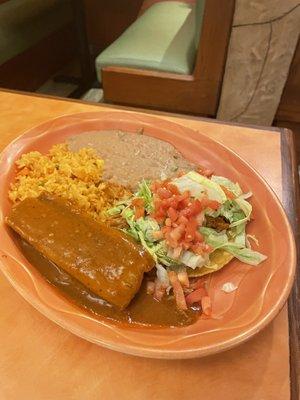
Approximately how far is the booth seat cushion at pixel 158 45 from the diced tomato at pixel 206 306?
5.23 ft

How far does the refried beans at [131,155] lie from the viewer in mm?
1140

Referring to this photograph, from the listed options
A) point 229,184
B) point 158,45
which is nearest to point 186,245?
point 229,184

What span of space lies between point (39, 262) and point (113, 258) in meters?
Answer: 0.18

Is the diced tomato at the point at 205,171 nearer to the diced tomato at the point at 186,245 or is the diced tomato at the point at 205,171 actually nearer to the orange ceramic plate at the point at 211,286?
the orange ceramic plate at the point at 211,286

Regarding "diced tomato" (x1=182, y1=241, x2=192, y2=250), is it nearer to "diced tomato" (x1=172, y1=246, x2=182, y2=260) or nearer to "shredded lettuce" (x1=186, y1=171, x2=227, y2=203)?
"diced tomato" (x1=172, y1=246, x2=182, y2=260)

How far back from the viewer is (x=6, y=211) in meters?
0.93

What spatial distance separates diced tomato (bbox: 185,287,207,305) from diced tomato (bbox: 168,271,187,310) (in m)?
0.02

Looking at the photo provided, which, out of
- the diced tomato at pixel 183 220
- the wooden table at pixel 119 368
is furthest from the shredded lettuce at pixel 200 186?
the wooden table at pixel 119 368

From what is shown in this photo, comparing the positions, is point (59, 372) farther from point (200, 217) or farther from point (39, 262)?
point (200, 217)

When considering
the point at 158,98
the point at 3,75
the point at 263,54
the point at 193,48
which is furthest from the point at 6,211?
the point at 3,75

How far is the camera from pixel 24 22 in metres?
2.61

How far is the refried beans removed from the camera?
3.74 feet

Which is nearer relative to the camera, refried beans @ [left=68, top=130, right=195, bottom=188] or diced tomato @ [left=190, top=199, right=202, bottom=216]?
diced tomato @ [left=190, top=199, right=202, bottom=216]

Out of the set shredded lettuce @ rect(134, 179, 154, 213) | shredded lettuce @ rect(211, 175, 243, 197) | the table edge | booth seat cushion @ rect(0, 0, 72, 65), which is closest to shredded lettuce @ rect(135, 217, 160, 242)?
shredded lettuce @ rect(134, 179, 154, 213)
